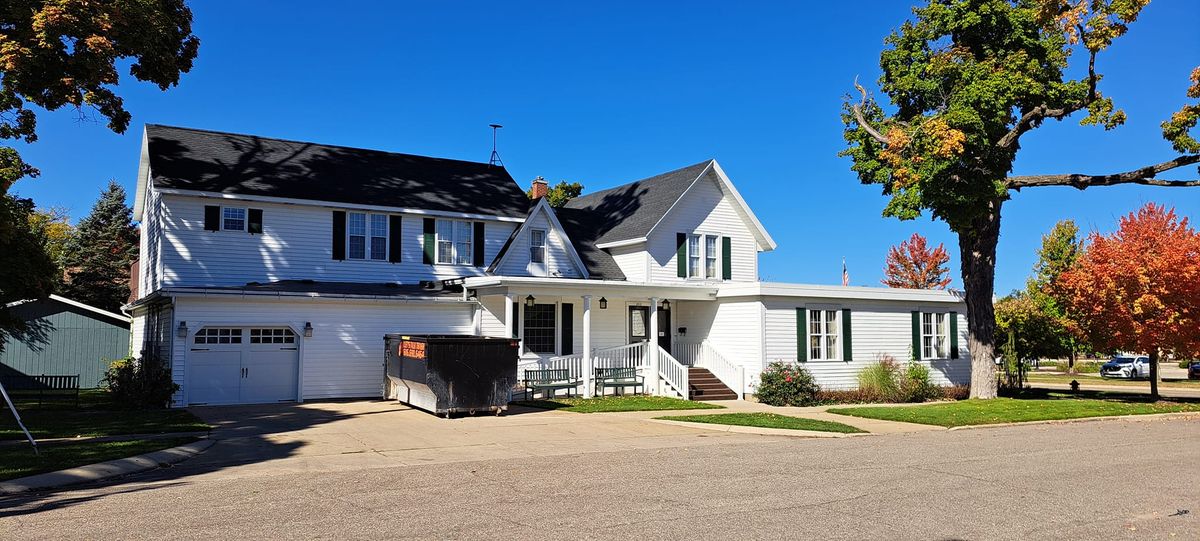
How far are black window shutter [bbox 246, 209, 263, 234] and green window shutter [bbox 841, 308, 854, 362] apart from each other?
1805 centimetres

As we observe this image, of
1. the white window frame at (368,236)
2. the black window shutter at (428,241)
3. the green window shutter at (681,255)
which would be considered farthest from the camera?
the green window shutter at (681,255)

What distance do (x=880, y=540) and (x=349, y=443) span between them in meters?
9.86

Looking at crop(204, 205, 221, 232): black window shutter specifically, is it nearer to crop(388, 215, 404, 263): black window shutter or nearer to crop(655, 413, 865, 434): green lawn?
crop(388, 215, 404, 263): black window shutter

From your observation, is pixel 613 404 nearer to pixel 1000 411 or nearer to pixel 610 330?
pixel 610 330

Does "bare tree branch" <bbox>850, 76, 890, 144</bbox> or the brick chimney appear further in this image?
the brick chimney

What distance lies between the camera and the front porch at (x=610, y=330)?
23.9 metres

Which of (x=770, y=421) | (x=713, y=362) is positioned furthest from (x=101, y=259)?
(x=770, y=421)

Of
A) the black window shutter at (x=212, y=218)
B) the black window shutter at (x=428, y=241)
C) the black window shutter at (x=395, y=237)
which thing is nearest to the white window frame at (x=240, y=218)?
the black window shutter at (x=212, y=218)

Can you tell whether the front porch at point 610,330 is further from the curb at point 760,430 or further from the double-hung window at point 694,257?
the curb at point 760,430

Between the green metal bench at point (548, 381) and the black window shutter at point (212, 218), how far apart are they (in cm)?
993

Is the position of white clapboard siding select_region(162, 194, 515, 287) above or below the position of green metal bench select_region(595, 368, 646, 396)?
above

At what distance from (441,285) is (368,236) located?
2735 millimetres

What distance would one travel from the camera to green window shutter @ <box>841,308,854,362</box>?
26.4 metres

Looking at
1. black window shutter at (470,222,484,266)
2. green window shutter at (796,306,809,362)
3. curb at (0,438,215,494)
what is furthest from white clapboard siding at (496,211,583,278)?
curb at (0,438,215,494)
